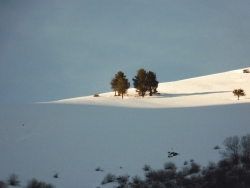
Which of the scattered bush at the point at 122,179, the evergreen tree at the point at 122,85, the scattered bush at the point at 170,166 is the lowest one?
the scattered bush at the point at 122,179

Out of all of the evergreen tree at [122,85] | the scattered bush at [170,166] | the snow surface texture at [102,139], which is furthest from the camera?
the evergreen tree at [122,85]

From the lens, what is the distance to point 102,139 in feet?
58.6

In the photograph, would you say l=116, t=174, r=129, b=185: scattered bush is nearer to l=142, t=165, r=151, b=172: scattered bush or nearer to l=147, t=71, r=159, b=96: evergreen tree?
l=142, t=165, r=151, b=172: scattered bush

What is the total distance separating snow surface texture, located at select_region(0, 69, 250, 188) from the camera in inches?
527

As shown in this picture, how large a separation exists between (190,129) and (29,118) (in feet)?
40.5

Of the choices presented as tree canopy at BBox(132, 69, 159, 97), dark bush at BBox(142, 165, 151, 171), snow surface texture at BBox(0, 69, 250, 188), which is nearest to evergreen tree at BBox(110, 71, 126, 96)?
tree canopy at BBox(132, 69, 159, 97)

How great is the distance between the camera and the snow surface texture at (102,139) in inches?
527

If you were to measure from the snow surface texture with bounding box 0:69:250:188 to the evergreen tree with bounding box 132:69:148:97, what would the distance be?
53.3 ft

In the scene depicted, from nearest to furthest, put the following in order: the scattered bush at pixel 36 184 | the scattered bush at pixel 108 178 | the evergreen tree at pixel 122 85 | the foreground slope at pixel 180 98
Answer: the scattered bush at pixel 36 184
the scattered bush at pixel 108 178
the foreground slope at pixel 180 98
the evergreen tree at pixel 122 85

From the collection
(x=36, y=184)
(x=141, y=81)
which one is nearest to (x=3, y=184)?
(x=36, y=184)

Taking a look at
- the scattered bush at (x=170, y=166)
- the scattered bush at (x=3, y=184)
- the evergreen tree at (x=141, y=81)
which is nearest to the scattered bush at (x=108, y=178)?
the scattered bush at (x=170, y=166)

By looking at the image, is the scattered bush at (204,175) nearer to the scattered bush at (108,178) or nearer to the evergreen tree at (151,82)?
the scattered bush at (108,178)

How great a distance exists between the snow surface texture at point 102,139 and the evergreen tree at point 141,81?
16244mm

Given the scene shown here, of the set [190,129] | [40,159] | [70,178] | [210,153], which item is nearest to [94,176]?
[70,178]
